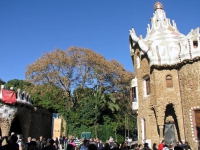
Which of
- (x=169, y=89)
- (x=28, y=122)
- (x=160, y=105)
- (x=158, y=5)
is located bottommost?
(x=28, y=122)

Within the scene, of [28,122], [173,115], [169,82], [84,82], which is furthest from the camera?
[84,82]

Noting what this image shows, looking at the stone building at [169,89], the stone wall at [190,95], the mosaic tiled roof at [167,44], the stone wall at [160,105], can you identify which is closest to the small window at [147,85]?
the stone building at [169,89]

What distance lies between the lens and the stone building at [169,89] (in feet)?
47.3

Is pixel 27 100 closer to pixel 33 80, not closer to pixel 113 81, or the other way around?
pixel 33 80

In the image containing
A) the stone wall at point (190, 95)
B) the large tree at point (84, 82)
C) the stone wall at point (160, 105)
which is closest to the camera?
the stone wall at point (190, 95)

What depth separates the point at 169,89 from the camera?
15414 mm

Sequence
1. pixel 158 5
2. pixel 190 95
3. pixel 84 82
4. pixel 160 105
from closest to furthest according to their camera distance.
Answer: pixel 190 95 → pixel 160 105 → pixel 158 5 → pixel 84 82

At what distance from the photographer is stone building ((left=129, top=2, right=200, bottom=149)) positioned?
14422 millimetres

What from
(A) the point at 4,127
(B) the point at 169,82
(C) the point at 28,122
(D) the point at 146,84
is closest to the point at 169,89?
(B) the point at 169,82

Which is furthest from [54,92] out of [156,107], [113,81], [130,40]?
[156,107]

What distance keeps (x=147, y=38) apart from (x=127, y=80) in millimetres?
9857

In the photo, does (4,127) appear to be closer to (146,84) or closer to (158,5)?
(146,84)

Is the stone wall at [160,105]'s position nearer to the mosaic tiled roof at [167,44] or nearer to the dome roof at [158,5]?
the mosaic tiled roof at [167,44]

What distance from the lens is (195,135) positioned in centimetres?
1388
